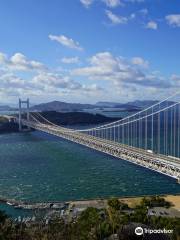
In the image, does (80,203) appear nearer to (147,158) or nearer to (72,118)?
(147,158)

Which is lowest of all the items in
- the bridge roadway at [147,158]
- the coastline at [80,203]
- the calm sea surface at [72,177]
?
the coastline at [80,203]

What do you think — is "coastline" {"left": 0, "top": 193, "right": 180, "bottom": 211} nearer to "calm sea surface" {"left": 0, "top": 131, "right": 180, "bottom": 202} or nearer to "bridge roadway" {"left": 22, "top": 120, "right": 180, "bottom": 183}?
"calm sea surface" {"left": 0, "top": 131, "right": 180, "bottom": 202}

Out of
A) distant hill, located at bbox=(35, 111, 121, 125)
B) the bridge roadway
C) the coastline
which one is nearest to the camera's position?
the coastline

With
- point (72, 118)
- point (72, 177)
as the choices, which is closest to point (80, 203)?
point (72, 177)

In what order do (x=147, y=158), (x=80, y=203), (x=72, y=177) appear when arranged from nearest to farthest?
(x=80, y=203), (x=147, y=158), (x=72, y=177)

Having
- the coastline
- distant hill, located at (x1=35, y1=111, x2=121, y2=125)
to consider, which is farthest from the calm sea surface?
distant hill, located at (x1=35, y1=111, x2=121, y2=125)

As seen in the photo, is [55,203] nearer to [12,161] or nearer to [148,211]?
[148,211]

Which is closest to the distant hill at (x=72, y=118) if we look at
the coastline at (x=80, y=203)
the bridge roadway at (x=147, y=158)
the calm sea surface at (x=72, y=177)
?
the calm sea surface at (x=72, y=177)

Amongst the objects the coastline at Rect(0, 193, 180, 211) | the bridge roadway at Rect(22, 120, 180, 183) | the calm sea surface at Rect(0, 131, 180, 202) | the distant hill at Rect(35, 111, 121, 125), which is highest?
A: the distant hill at Rect(35, 111, 121, 125)

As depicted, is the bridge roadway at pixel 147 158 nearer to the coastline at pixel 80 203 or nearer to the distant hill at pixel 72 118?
the coastline at pixel 80 203
